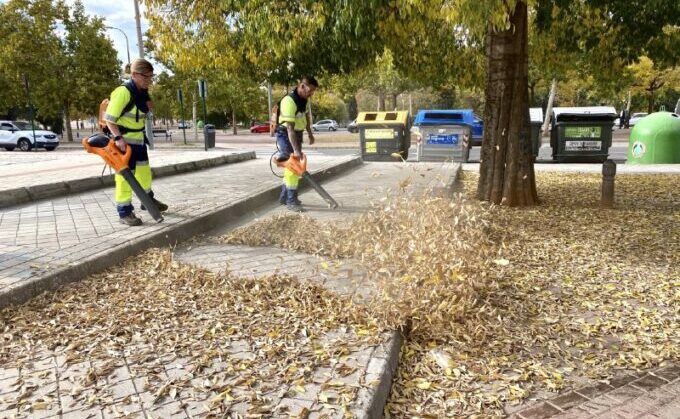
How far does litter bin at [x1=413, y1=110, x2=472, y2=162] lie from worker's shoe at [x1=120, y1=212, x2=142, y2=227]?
379 inches

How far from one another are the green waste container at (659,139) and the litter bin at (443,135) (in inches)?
164

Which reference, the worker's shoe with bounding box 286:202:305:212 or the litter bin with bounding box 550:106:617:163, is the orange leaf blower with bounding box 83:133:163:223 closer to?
the worker's shoe with bounding box 286:202:305:212

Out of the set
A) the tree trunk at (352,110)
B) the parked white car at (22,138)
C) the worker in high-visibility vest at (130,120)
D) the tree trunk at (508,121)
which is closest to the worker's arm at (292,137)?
the worker in high-visibility vest at (130,120)

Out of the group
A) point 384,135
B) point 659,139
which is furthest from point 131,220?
point 659,139

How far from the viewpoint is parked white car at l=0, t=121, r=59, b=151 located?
2384 cm

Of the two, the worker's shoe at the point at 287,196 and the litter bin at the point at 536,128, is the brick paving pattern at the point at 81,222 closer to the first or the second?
the worker's shoe at the point at 287,196

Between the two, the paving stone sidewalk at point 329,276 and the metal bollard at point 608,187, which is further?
the metal bollard at point 608,187

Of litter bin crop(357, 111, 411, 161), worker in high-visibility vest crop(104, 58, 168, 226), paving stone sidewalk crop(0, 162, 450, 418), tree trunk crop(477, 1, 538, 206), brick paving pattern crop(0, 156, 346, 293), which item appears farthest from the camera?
litter bin crop(357, 111, 411, 161)

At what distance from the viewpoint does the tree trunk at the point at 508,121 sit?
671 cm

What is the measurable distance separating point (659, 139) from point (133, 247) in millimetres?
12661

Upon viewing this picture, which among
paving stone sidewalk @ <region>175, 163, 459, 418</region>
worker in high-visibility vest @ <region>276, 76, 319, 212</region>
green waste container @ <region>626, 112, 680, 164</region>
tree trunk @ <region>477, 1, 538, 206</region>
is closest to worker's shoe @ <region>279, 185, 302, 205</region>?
worker in high-visibility vest @ <region>276, 76, 319, 212</region>

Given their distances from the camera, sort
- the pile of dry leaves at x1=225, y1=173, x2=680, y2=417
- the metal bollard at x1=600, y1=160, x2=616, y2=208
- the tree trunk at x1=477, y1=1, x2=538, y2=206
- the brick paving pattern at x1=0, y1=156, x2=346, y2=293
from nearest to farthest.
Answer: the pile of dry leaves at x1=225, y1=173, x2=680, y2=417
the brick paving pattern at x1=0, y1=156, x2=346, y2=293
the tree trunk at x1=477, y1=1, x2=538, y2=206
the metal bollard at x1=600, y1=160, x2=616, y2=208

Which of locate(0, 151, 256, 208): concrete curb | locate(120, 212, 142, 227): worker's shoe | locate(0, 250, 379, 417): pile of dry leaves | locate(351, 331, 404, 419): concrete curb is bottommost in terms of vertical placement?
locate(351, 331, 404, 419): concrete curb

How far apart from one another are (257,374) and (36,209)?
520cm
